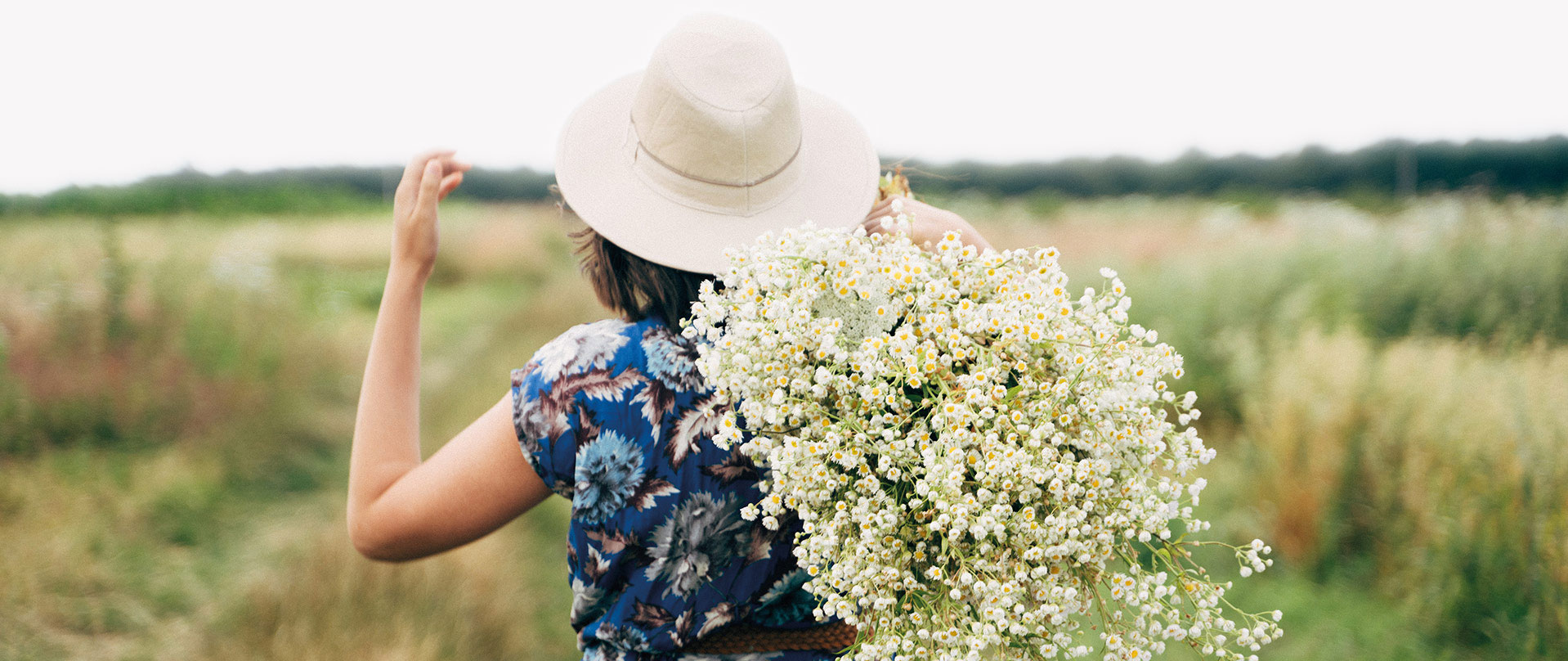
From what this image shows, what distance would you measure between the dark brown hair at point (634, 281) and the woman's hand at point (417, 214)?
321mm

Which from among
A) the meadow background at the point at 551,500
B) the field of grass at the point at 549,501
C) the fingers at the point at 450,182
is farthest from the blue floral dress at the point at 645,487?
the field of grass at the point at 549,501

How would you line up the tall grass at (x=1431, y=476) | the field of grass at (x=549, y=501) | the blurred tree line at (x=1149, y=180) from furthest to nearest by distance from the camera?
the blurred tree line at (x=1149, y=180), the field of grass at (x=549, y=501), the tall grass at (x=1431, y=476)

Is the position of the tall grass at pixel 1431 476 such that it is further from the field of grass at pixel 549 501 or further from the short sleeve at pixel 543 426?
the short sleeve at pixel 543 426

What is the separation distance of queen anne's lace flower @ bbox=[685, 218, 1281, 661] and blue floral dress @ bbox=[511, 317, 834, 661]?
0.70ft

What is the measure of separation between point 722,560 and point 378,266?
2118cm

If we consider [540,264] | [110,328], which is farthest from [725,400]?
[540,264]

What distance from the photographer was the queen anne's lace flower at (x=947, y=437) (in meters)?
1.23

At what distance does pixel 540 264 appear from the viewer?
70.0ft

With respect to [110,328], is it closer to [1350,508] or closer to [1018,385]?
[1018,385]

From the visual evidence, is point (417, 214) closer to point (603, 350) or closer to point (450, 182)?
point (450, 182)

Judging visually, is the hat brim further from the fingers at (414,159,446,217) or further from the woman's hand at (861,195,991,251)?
the fingers at (414,159,446,217)

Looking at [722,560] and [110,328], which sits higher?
[722,560]

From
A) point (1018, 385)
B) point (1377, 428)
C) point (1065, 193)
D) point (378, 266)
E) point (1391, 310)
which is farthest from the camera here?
point (1065, 193)

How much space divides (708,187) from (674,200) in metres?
0.07
